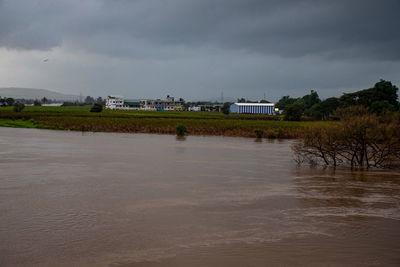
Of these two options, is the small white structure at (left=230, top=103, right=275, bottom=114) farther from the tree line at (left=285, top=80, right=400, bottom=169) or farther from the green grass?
the tree line at (left=285, top=80, right=400, bottom=169)

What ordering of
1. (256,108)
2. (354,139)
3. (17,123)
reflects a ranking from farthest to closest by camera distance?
(256,108), (17,123), (354,139)

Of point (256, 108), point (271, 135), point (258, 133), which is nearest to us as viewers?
point (271, 135)

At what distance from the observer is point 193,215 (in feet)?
41.7

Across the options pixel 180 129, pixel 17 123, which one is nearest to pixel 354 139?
pixel 180 129

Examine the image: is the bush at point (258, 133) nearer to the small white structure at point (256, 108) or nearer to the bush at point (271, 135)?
the bush at point (271, 135)

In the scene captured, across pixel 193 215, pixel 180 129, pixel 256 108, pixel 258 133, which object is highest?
pixel 256 108

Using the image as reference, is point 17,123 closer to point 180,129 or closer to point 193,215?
point 180,129

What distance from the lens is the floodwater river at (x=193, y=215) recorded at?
374 inches

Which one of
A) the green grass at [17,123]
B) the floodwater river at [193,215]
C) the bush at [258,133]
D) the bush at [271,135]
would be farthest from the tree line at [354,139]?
the green grass at [17,123]

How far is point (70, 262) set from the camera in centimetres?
887

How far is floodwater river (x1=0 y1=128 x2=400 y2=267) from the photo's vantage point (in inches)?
374

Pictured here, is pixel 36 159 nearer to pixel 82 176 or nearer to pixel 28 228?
pixel 82 176

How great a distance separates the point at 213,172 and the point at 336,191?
6.36m

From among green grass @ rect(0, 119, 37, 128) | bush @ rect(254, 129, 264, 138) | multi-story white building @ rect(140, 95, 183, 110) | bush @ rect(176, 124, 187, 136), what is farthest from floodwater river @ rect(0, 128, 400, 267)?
multi-story white building @ rect(140, 95, 183, 110)
